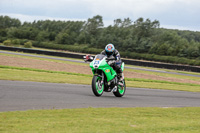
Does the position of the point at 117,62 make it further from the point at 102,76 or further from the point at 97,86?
the point at 97,86

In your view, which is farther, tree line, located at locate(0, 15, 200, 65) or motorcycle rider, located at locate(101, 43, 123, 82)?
tree line, located at locate(0, 15, 200, 65)

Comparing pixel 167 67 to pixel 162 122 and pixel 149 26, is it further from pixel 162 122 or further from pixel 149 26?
pixel 149 26

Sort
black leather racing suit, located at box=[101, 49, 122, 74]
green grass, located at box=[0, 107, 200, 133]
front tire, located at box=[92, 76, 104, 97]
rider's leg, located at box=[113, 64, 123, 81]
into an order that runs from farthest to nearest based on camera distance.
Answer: rider's leg, located at box=[113, 64, 123, 81], black leather racing suit, located at box=[101, 49, 122, 74], front tire, located at box=[92, 76, 104, 97], green grass, located at box=[0, 107, 200, 133]

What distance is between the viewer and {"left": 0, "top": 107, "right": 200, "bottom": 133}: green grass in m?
5.74

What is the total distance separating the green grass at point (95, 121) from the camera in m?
5.74

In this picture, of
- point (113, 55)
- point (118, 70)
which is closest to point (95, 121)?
point (113, 55)

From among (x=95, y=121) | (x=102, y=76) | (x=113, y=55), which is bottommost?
(x=95, y=121)

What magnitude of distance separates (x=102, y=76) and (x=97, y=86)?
385 millimetres

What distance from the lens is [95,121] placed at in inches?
262

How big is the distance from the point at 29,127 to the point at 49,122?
0.57 meters

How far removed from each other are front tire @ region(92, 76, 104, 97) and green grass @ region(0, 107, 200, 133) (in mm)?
2319

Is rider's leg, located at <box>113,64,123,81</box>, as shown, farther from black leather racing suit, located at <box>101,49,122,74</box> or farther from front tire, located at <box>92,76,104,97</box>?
front tire, located at <box>92,76,104,97</box>

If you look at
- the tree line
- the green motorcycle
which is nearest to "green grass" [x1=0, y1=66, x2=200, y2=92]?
the green motorcycle

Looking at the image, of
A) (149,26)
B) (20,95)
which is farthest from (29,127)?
(149,26)
